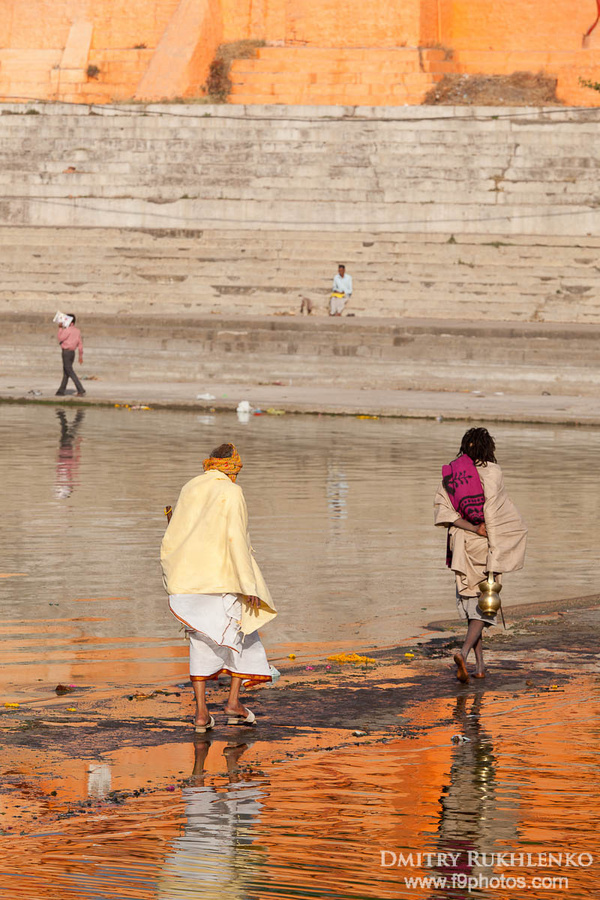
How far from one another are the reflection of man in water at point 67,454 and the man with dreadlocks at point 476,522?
5.91 metres

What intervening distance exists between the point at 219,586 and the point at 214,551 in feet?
0.50

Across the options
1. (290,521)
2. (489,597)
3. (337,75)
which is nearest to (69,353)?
(290,521)

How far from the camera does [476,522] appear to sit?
7.63m

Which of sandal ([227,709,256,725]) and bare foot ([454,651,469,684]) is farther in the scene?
bare foot ([454,651,469,684])

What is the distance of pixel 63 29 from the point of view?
41.3 metres

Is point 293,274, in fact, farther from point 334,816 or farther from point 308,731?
point 334,816

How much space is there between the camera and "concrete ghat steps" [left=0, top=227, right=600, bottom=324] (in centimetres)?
2847

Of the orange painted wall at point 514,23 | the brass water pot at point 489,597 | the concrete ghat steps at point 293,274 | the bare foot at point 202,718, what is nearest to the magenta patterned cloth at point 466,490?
the brass water pot at point 489,597

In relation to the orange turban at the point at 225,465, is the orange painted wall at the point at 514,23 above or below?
above

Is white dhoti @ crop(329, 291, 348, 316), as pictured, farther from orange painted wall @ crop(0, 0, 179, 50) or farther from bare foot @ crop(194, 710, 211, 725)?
bare foot @ crop(194, 710, 211, 725)

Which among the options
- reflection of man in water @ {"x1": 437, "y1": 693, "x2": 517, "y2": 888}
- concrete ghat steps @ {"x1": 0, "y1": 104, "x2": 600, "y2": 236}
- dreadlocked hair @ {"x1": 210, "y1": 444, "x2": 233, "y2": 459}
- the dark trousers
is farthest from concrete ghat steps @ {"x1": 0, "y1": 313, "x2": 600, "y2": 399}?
reflection of man in water @ {"x1": 437, "y1": 693, "x2": 517, "y2": 888}

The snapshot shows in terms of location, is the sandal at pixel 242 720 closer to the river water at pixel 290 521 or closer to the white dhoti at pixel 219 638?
the white dhoti at pixel 219 638

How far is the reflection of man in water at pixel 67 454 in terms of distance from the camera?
13578 mm

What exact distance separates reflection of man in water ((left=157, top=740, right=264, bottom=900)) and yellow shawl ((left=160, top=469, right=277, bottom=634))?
0.96 metres
